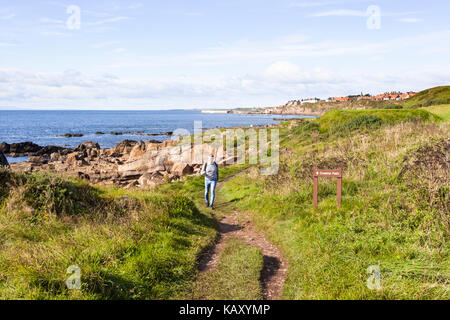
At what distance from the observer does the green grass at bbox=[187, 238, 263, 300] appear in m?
6.37

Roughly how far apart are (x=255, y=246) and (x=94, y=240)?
425 cm

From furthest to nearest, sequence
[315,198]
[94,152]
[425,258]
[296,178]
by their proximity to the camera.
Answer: [94,152] < [296,178] < [315,198] < [425,258]

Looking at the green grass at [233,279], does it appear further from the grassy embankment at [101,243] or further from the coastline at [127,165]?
the coastline at [127,165]

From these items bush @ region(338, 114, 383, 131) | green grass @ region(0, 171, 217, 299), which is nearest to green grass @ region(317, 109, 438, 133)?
bush @ region(338, 114, 383, 131)

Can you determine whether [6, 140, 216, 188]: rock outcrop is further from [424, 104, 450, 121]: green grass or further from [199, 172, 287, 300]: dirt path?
[424, 104, 450, 121]: green grass

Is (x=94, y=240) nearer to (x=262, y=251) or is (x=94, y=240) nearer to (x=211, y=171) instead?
(x=262, y=251)

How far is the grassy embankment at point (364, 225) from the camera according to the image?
19.5 ft

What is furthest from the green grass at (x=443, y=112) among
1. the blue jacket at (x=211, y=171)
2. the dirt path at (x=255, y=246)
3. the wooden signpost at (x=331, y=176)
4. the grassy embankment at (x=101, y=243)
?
the grassy embankment at (x=101, y=243)

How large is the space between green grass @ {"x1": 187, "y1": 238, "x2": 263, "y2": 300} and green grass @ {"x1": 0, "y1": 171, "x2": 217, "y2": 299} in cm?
39
